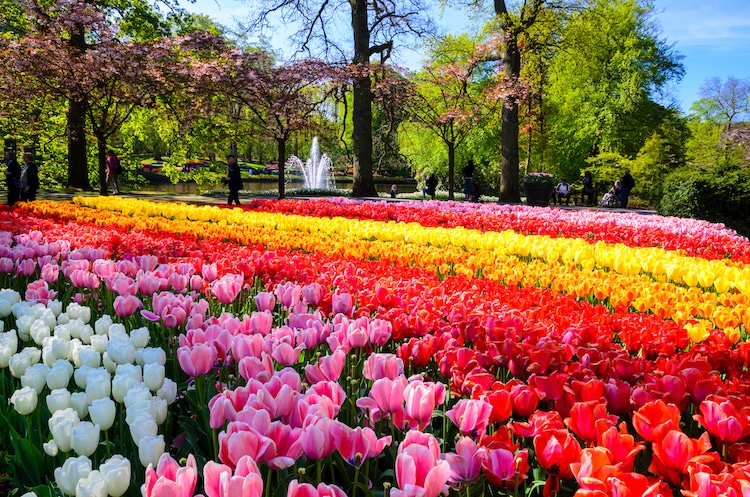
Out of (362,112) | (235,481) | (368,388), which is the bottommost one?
(368,388)

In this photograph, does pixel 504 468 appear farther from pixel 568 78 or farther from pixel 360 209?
pixel 568 78

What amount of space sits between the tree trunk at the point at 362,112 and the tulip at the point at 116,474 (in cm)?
1935

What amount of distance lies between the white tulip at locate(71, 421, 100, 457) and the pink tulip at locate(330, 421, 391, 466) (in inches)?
22.3

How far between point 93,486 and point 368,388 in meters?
1.20

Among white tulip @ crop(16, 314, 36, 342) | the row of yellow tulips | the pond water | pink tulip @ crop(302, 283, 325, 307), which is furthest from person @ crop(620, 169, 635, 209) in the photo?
white tulip @ crop(16, 314, 36, 342)

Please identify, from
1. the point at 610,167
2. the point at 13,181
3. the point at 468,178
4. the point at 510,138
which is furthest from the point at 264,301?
the point at 610,167

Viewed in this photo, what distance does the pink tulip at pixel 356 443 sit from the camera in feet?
4.34

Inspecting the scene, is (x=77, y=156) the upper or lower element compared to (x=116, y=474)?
upper

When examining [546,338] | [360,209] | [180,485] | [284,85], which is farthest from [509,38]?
[180,485]

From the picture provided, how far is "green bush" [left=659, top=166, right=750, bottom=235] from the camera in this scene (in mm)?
12961

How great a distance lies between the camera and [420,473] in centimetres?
117

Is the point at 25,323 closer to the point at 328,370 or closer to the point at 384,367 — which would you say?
the point at 328,370

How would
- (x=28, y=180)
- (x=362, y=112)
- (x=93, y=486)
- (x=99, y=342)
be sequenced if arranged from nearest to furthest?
(x=93, y=486) < (x=99, y=342) < (x=28, y=180) < (x=362, y=112)

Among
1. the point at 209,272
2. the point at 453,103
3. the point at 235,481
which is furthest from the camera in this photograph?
the point at 453,103
